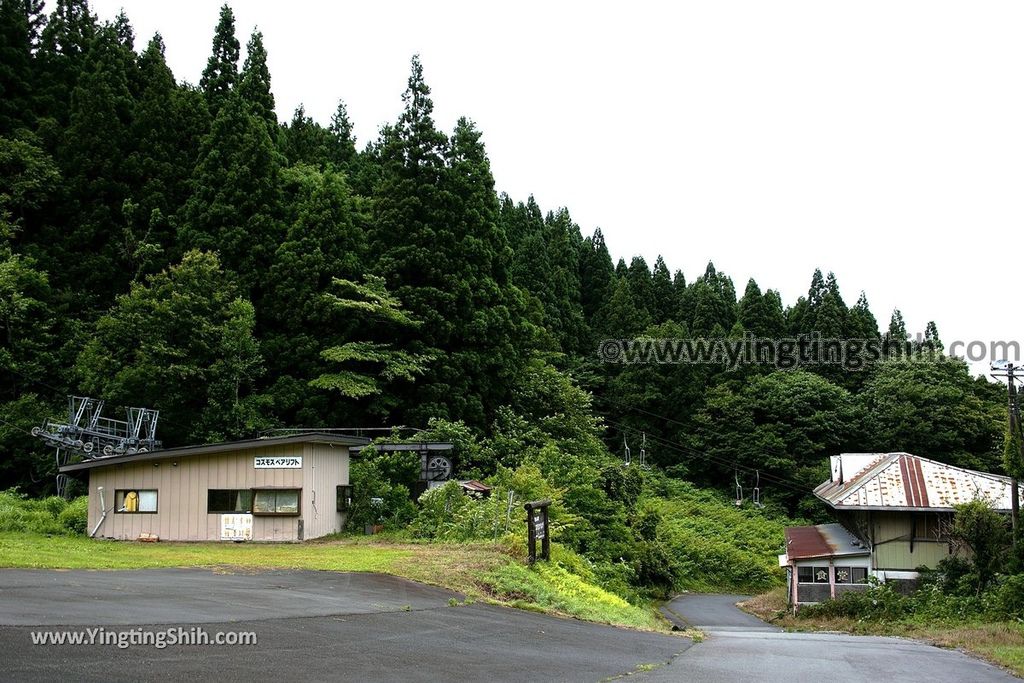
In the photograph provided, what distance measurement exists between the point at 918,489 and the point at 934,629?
22.7ft

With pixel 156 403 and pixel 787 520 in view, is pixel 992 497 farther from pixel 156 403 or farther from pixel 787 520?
pixel 156 403

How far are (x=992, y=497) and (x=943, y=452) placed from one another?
28.5 m

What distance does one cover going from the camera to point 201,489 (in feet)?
77.4

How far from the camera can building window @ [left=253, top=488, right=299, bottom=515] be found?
23281 millimetres

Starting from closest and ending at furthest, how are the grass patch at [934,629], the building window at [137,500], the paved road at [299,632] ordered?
the paved road at [299,632]
the grass patch at [934,629]
the building window at [137,500]

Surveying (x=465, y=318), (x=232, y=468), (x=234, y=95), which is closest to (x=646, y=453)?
(x=465, y=318)

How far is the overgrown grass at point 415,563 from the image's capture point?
14.0 metres

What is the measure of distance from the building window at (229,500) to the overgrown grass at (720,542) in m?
22.2

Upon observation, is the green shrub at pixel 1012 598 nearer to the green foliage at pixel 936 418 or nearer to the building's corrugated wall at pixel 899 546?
the building's corrugated wall at pixel 899 546

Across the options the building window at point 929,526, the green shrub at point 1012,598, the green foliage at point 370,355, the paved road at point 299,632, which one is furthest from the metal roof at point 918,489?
the green foliage at point 370,355

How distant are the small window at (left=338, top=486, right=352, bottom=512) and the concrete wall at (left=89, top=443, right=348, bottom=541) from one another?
3.59 ft

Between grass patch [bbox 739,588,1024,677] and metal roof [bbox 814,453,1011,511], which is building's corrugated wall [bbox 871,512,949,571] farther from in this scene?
grass patch [bbox 739,588,1024,677]

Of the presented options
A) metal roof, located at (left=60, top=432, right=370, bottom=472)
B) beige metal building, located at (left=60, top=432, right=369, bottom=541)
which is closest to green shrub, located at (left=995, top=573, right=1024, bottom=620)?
beige metal building, located at (left=60, top=432, right=369, bottom=541)

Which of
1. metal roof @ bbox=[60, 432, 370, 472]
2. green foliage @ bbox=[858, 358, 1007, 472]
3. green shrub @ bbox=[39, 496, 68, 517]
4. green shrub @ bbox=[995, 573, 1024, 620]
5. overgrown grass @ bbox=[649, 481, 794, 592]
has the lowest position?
overgrown grass @ bbox=[649, 481, 794, 592]
